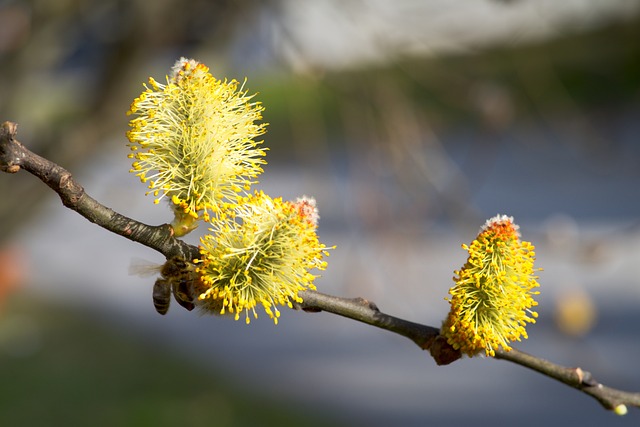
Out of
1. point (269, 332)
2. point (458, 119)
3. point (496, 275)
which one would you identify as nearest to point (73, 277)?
point (269, 332)

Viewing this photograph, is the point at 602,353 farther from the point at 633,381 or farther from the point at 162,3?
the point at 162,3

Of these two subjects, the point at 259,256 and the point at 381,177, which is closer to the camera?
the point at 259,256

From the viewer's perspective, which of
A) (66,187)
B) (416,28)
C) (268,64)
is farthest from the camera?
(268,64)

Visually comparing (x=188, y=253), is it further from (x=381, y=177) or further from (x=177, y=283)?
(x=381, y=177)

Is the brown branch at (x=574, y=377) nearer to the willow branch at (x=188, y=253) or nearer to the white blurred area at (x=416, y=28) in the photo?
the willow branch at (x=188, y=253)

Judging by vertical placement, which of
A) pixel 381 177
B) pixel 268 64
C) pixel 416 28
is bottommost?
pixel 381 177

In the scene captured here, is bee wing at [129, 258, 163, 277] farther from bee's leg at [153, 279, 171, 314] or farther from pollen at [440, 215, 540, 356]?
pollen at [440, 215, 540, 356]

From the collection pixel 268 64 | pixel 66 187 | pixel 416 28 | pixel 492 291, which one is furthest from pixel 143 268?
pixel 268 64
